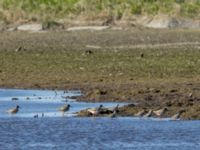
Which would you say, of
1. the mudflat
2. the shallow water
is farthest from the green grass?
the shallow water

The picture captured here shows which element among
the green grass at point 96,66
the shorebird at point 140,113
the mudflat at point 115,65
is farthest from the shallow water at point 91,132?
the green grass at point 96,66

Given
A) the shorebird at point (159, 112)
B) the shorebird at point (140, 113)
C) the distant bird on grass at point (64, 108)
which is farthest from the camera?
the distant bird on grass at point (64, 108)

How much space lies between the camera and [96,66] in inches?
A: 1147

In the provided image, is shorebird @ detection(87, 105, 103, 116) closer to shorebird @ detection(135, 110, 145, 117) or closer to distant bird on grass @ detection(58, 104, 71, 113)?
distant bird on grass @ detection(58, 104, 71, 113)

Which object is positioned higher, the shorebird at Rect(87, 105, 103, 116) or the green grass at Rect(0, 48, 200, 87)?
the shorebird at Rect(87, 105, 103, 116)

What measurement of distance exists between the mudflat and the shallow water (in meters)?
0.86

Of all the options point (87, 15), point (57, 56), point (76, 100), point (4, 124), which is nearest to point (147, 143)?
point (4, 124)

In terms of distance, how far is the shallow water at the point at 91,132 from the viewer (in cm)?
1812

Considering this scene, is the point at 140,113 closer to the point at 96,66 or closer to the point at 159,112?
the point at 159,112

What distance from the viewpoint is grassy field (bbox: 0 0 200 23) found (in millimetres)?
45172

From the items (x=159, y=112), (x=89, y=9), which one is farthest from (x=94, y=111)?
(x=89, y=9)

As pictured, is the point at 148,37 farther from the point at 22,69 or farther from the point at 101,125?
the point at 101,125

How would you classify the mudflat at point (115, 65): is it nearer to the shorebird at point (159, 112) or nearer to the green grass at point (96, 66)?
the green grass at point (96, 66)

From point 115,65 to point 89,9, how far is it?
56.2ft
